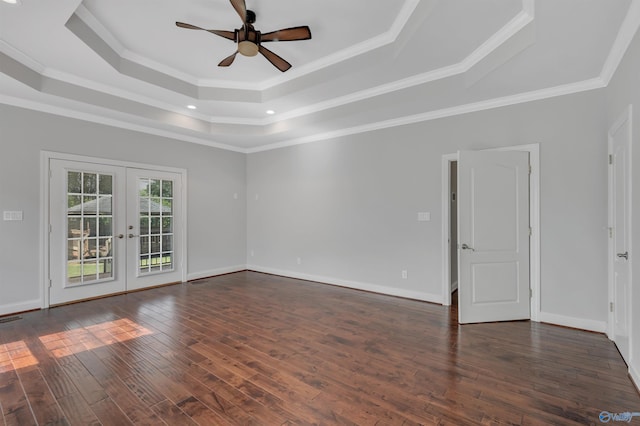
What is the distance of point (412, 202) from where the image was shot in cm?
475

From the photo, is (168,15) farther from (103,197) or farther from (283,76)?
(103,197)

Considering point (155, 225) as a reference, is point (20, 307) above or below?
below

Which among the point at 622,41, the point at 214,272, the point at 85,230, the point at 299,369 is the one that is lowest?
the point at 299,369

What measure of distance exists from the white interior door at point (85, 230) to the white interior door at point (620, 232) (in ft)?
20.9

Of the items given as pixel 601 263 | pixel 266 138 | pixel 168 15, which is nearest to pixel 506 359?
pixel 601 263

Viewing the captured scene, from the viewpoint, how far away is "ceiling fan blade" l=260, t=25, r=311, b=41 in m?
2.76

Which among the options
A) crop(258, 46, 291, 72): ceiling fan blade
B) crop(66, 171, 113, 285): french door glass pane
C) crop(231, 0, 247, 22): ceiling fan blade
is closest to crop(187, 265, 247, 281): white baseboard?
crop(66, 171, 113, 285): french door glass pane

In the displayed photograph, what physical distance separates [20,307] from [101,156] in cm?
234

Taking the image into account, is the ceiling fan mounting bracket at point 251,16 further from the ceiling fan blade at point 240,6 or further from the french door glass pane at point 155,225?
the french door glass pane at point 155,225

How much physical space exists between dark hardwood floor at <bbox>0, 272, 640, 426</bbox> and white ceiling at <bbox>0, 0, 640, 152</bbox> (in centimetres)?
278

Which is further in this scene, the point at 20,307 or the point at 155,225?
the point at 155,225

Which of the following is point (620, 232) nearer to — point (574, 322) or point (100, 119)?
point (574, 322)

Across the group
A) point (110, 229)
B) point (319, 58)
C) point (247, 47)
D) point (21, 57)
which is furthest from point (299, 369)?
point (21, 57)

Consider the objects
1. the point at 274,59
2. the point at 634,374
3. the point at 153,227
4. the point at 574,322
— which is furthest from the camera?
the point at 153,227
